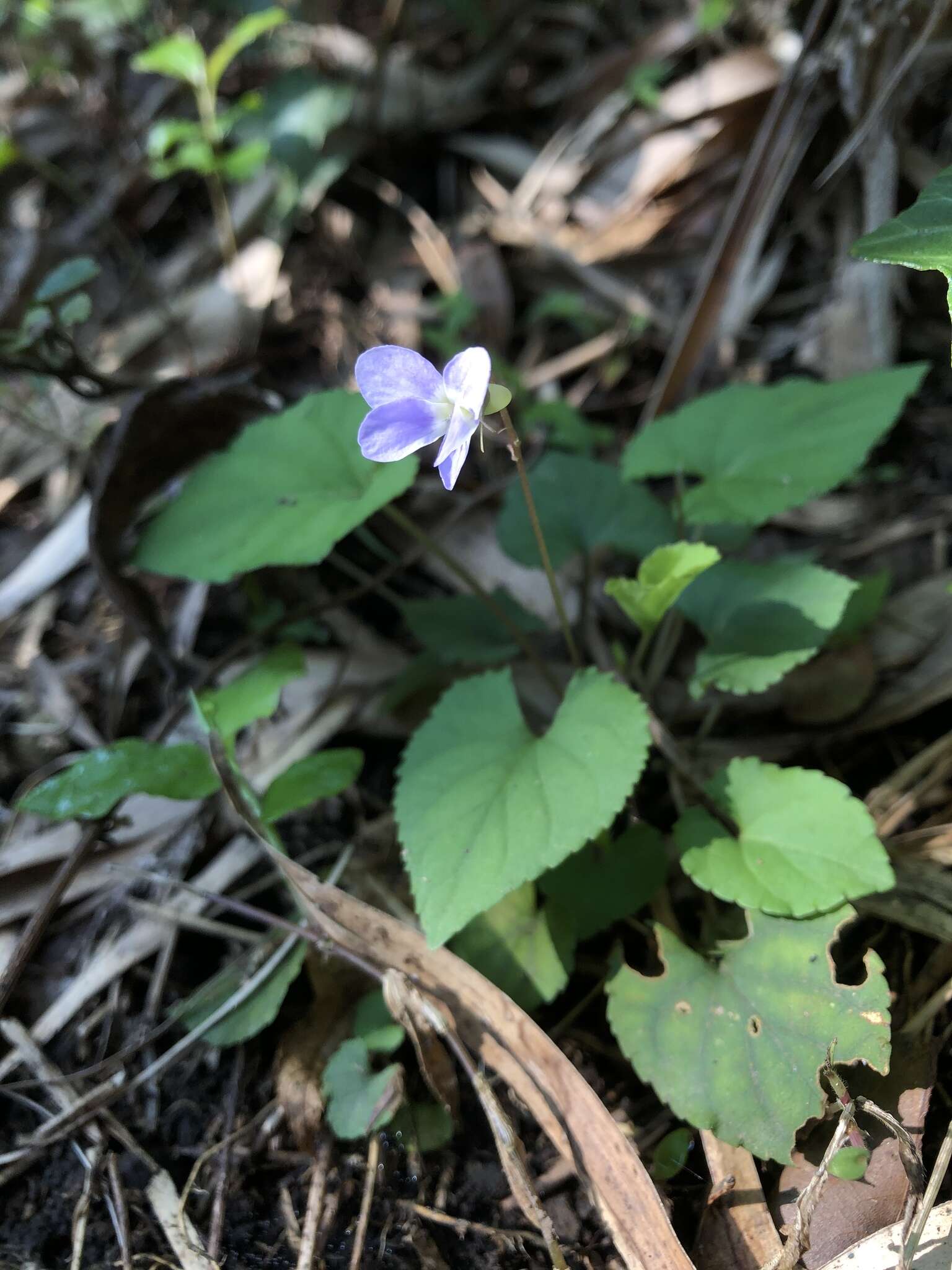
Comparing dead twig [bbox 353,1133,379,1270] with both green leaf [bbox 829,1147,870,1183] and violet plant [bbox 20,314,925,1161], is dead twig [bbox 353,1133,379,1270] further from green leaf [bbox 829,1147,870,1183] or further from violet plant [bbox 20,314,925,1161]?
green leaf [bbox 829,1147,870,1183]

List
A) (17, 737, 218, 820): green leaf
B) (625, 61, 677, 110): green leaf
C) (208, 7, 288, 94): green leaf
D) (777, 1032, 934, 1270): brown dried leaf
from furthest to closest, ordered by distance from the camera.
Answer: (625, 61, 677, 110): green leaf → (208, 7, 288, 94): green leaf → (17, 737, 218, 820): green leaf → (777, 1032, 934, 1270): brown dried leaf

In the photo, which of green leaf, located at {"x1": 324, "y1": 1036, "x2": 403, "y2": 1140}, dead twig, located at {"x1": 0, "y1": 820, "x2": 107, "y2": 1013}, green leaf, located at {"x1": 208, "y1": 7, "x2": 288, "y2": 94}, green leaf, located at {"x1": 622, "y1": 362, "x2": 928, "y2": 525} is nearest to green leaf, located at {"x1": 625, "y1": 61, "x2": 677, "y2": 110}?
green leaf, located at {"x1": 208, "y1": 7, "x2": 288, "y2": 94}

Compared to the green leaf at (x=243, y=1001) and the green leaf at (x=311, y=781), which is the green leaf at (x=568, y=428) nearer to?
the green leaf at (x=311, y=781)

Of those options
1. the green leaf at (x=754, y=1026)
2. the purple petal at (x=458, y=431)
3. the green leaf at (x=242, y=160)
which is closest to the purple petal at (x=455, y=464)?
the purple petal at (x=458, y=431)

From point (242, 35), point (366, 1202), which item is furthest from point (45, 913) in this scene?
point (242, 35)

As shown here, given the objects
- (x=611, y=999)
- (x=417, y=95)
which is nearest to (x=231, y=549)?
(x=611, y=999)

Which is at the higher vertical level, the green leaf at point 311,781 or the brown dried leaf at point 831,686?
the green leaf at point 311,781
